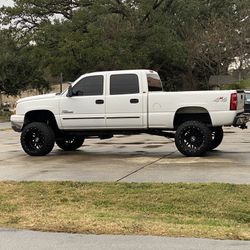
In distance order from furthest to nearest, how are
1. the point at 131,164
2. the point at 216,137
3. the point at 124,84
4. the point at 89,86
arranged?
1. the point at 216,137
2. the point at 89,86
3. the point at 124,84
4. the point at 131,164

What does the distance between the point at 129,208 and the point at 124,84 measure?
6.69 m

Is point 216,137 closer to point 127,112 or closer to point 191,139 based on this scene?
point 191,139

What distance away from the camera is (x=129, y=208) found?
289 inches

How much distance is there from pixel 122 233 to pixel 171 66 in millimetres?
46103

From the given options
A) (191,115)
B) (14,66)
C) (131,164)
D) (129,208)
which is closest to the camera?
(129,208)

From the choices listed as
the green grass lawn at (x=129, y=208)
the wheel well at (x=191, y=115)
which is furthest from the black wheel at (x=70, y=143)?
the green grass lawn at (x=129, y=208)

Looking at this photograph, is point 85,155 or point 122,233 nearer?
point 122,233

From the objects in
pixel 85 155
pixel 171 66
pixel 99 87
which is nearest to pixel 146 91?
pixel 99 87

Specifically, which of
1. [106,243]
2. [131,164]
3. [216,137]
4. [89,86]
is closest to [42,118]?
[89,86]

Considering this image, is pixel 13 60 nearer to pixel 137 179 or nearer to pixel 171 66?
pixel 171 66

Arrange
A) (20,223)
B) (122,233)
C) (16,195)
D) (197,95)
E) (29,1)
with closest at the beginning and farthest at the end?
(122,233) < (20,223) < (16,195) < (197,95) < (29,1)

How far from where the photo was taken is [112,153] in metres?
14.5

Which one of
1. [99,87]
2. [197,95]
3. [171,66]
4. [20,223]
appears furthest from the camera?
[171,66]

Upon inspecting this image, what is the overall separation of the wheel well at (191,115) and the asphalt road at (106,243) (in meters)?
7.50
